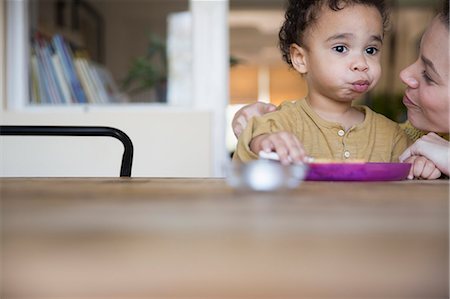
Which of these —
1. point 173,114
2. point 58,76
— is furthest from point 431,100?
point 58,76

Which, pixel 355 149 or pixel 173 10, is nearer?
pixel 355 149

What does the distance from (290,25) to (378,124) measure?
0.37 m

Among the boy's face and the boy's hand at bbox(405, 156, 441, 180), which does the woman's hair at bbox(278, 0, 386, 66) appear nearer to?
the boy's face

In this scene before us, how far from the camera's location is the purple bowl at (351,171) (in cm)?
99

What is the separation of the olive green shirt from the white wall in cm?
144

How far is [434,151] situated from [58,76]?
226 centimetres

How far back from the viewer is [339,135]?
4.77ft

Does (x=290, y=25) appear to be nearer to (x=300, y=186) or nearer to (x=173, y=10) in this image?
(x=300, y=186)

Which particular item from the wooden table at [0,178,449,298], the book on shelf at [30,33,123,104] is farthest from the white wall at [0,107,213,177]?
Result: the wooden table at [0,178,449,298]

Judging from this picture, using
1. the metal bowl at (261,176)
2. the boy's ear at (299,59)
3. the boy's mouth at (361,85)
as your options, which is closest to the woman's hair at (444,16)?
the boy's mouth at (361,85)

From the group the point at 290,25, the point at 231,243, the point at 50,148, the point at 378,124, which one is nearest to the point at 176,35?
the point at 50,148

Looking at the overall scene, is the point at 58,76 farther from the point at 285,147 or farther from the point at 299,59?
the point at 285,147

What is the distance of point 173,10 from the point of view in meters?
3.66

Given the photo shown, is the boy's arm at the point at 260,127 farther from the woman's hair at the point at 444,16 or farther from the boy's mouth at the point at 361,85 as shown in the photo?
the woman's hair at the point at 444,16
